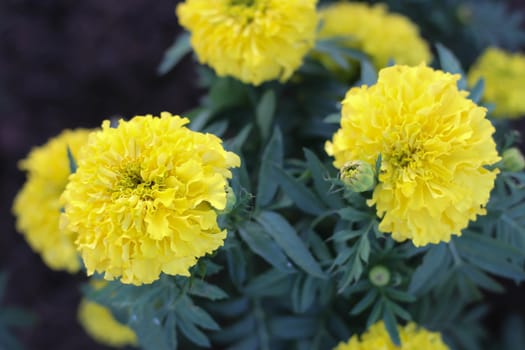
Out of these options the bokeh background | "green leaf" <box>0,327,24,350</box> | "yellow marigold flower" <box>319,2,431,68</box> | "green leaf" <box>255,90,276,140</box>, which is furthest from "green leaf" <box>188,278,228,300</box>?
the bokeh background

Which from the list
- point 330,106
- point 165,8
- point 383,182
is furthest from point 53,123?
point 383,182

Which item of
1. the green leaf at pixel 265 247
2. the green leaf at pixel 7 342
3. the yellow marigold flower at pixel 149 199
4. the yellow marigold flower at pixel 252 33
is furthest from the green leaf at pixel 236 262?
the green leaf at pixel 7 342

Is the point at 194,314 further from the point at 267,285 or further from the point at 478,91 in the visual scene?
the point at 478,91

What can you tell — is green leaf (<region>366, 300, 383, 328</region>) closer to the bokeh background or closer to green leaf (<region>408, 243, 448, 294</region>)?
green leaf (<region>408, 243, 448, 294</region>)

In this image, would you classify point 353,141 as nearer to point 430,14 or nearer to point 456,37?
point 430,14

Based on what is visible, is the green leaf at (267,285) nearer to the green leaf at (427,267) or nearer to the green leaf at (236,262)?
the green leaf at (236,262)
